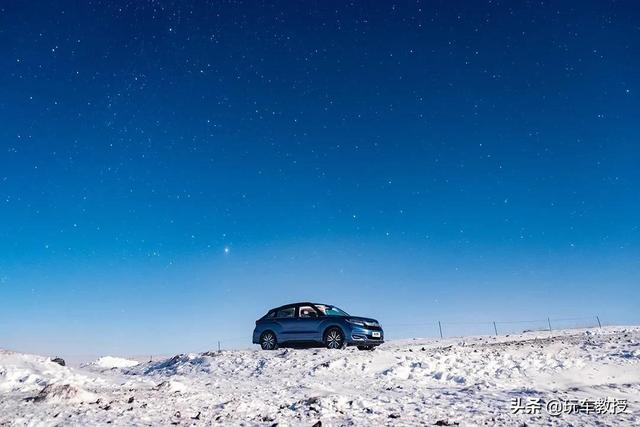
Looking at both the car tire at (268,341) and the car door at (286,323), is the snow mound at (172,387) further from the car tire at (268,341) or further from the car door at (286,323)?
the car tire at (268,341)

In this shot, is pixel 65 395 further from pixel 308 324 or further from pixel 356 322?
pixel 356 322

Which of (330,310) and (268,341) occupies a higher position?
(330,310)

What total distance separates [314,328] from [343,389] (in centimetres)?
701

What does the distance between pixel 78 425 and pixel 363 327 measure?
10581mm

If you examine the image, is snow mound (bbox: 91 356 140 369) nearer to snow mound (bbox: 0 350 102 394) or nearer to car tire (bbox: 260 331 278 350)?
snow mound (bbox: 0 350 102 394)

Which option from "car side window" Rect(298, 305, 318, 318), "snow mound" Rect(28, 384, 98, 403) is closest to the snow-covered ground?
"snow mound" Rect(28, 384, 98, 403)

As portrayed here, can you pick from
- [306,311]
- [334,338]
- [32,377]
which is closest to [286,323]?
[306,311]

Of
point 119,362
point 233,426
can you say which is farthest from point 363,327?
point 119,362

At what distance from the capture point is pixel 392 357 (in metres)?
12.1

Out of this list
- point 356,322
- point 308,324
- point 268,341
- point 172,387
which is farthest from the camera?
point 268,341

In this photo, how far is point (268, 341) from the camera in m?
16.6

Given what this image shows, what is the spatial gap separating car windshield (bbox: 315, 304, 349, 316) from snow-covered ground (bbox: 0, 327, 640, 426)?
8.53 feet

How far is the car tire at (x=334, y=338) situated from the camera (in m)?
15.1

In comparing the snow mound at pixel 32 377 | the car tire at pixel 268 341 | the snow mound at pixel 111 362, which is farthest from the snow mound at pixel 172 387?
the snow mound at pixel 111 362
